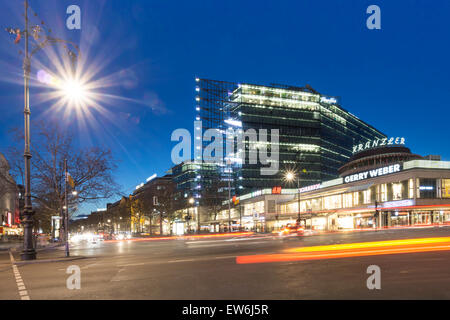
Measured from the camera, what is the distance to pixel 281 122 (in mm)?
127625

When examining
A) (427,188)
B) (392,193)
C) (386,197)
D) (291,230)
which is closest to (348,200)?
(386,197)

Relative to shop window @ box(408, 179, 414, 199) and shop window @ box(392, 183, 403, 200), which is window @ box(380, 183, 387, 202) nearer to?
shop window @ box(392, 183, 403, 200)

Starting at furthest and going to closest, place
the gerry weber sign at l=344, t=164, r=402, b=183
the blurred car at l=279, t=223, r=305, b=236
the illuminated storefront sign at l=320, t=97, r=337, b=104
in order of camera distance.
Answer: the illuminated storefront sign at l=320, t=97, r=337, b=104 → the gerry weber sign at l=344, t=164, r=402, b=183 → the blurred car at l=279, t=223, r=305, b=236

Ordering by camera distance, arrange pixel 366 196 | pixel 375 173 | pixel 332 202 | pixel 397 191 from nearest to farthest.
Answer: pixel 397 191 < pixel 375 173 < pixel 366 196 < pixel 332 202

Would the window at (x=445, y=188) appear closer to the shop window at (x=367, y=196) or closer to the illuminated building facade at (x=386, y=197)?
the illuminated building facade at (x=386, y=197)

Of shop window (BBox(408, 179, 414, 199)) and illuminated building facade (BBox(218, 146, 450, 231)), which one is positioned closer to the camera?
illuminated building facade (BBox(218, 146, 450, 231))

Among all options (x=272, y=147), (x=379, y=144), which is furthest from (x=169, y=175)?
(x=379, y=144)

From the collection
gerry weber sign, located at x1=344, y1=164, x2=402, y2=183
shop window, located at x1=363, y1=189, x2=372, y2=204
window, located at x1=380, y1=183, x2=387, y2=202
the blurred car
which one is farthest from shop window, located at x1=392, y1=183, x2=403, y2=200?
the blurred car

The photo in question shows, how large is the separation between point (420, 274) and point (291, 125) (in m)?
121

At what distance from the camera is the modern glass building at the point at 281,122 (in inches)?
4882

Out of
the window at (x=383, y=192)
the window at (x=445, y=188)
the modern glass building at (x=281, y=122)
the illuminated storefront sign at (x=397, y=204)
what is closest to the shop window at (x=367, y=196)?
the window at (x=383, y=192)

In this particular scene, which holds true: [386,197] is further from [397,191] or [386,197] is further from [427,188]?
[427,188]

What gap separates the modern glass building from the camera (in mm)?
124000
